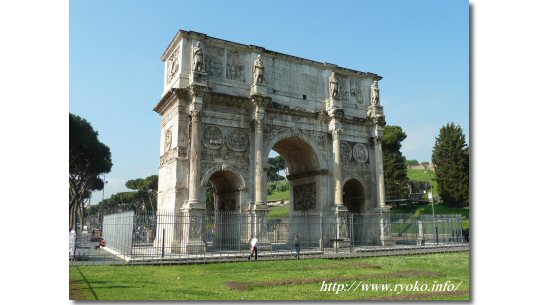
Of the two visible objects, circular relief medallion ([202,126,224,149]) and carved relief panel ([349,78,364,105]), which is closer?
circular relief medallion ([202,126,224,149])

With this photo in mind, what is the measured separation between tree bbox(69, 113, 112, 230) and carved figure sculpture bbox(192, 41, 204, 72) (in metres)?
10.4

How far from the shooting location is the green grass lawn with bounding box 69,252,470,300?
9.12 metres

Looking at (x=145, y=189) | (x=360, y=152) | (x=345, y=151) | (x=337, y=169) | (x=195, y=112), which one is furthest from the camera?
(x=145, y=189)

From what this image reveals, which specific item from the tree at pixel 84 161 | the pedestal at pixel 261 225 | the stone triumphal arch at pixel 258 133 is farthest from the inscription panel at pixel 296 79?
the tree at pixel 84 161

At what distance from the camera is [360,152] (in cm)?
2447

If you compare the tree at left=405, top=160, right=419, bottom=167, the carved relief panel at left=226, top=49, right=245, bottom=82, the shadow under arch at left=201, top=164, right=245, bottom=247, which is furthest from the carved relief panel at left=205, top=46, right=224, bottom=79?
the tree at left=405, top=160, right=419, bottom=167

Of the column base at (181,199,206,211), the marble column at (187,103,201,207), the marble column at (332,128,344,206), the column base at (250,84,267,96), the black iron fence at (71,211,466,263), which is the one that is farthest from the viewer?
the marble column at (332,128,344,206)

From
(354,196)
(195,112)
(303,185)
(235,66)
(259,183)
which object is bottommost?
(354,196)

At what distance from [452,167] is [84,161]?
26511 millimetres

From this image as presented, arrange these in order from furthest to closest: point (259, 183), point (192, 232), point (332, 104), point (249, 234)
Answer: point (332, 104) → point (259, 183) → point (249, 234) → point (192, 232)

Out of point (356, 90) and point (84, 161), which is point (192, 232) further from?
point (84, 161)

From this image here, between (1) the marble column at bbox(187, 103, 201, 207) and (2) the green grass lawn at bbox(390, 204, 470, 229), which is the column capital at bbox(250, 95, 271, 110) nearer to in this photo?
(1) the marble column at bbox(187, 103, 201, 207)

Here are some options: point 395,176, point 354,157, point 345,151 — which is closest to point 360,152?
point 354,157

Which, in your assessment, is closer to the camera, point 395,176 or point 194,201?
point 194,201
